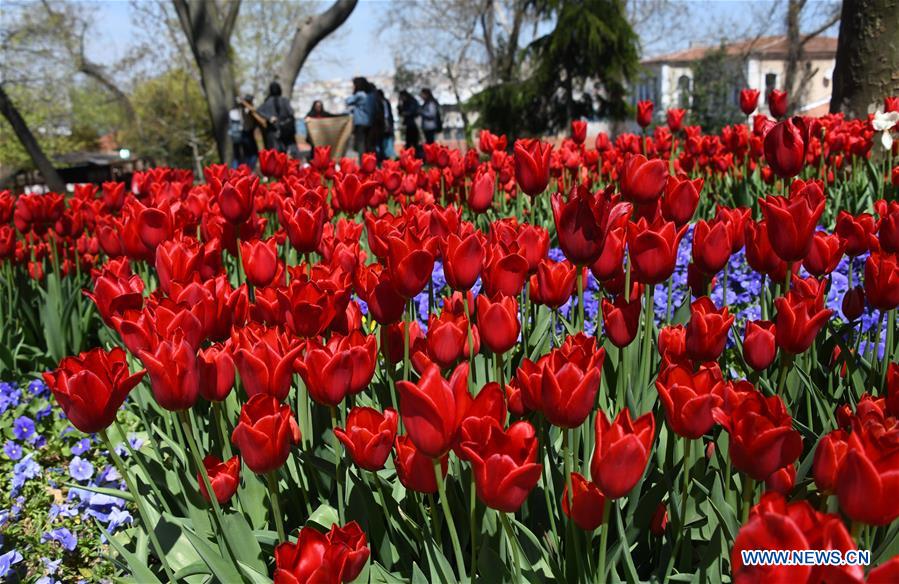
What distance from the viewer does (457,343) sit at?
1.63 metres

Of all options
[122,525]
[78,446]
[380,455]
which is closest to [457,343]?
[380,455]

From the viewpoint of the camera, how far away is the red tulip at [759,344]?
1569 millimetres

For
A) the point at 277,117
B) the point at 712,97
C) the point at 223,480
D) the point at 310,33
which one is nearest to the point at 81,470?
the point at 223,480

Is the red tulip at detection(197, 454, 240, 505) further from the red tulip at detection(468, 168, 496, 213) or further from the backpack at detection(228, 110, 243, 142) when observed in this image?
the backpack at detection(228, 110, 243, 142)

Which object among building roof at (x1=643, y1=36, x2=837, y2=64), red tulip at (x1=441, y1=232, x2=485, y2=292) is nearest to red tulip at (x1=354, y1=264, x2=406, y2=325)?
red tulip at (x1=441, y1=232, x2=485, y2=292)

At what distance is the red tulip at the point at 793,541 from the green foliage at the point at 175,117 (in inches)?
1596

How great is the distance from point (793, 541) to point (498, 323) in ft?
2.49

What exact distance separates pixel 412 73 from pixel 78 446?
46.6 m

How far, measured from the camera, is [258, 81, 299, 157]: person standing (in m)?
15.0

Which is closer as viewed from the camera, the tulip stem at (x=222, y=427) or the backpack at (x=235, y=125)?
the tulip stem at (x=222, y=427)

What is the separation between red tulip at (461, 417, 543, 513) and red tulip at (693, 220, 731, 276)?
0.91m

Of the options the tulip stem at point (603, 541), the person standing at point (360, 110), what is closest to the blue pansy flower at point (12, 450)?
the tulip stem at point (603, 541)

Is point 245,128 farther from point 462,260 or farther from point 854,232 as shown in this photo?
point 462,260

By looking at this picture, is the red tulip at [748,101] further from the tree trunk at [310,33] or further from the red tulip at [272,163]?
the tree trunk at [310,33]
